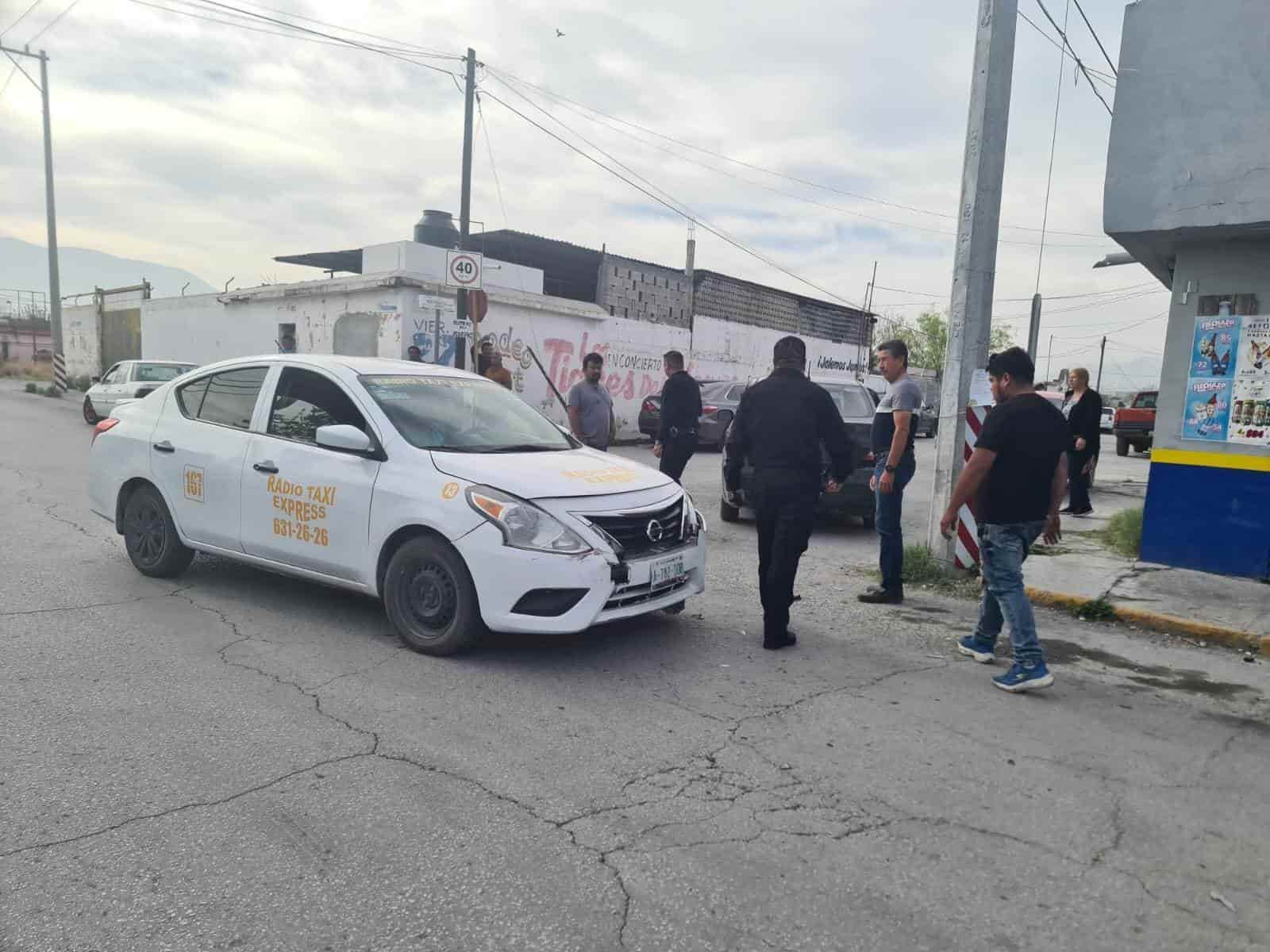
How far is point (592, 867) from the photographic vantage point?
290 centimetres

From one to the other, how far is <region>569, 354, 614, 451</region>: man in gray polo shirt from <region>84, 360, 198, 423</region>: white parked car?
13.5 metres

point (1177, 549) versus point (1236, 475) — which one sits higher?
point (1236, 475)

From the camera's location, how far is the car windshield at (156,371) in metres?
19.6

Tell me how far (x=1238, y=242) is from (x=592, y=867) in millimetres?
7368

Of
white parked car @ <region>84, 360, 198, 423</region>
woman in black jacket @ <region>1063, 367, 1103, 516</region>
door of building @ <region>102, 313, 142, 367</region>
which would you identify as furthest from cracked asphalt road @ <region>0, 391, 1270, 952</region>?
door of building @ <region>102, 313, 142, 367</region>

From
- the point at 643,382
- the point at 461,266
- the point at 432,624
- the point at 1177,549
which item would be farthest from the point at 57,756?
the point at 643,382

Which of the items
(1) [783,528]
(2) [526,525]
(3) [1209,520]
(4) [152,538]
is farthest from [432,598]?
(3) [1209,520]

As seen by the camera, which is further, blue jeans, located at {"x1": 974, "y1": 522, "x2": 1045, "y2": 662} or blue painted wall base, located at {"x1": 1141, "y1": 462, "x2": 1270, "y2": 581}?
blue painted wall base, located at {"x1": 1141, "y1": 462, "x2": 1270, "y2": 581}

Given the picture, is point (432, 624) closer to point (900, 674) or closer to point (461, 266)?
point (900, 674)

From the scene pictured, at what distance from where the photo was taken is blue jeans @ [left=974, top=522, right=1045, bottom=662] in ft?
15.7

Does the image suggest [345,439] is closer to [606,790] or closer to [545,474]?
[545,474]

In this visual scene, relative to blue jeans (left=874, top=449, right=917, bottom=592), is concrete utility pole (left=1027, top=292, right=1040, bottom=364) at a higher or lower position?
higher

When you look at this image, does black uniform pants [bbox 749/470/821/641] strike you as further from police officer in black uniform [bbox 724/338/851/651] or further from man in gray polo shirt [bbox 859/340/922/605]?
man in gray polo shirt [bbox 859/340/922/605]

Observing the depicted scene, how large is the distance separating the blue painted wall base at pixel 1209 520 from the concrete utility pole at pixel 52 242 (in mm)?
31781
